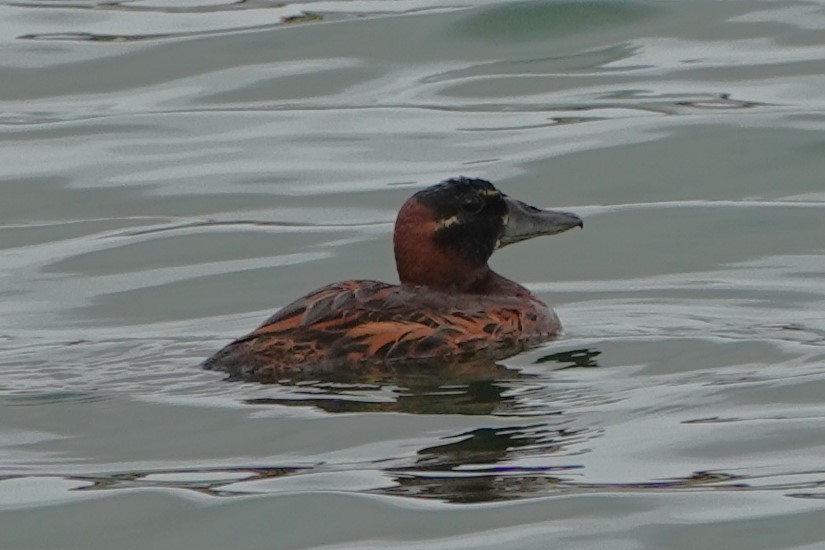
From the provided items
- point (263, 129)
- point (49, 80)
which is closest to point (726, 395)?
point (263, 129)

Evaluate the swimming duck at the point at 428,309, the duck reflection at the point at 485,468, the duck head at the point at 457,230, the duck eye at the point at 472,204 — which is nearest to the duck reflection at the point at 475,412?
the duck reflection at the point at 485,468

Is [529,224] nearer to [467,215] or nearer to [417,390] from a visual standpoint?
[467,215]

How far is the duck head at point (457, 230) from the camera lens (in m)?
13.0

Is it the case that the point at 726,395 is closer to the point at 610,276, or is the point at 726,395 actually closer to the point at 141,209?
the point at 610,276

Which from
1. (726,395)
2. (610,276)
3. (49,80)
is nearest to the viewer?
(726,395)

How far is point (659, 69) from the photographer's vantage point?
2069 cm

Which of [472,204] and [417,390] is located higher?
[472,204]

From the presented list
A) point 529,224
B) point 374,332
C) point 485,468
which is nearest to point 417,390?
point 374,332

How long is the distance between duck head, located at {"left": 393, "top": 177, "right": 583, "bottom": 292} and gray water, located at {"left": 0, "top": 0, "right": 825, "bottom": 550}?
65 centimetres

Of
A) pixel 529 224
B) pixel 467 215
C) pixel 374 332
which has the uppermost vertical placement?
pixel 467 215

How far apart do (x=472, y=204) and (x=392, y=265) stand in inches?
96.8

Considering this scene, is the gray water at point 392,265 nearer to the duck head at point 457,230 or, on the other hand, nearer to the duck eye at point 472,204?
the duck head at point 457,230

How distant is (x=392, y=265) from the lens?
15.6 metres

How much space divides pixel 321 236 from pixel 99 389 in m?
4.52
